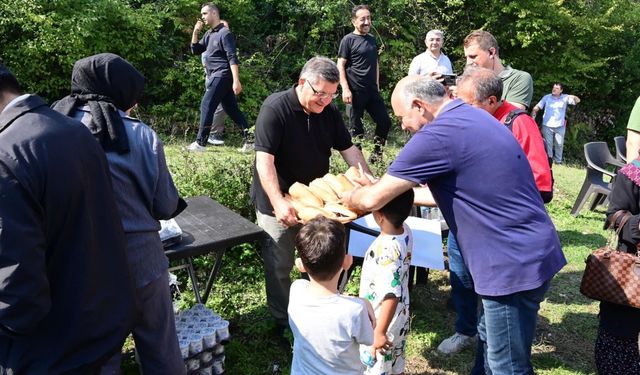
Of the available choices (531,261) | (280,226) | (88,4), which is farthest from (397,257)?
(88,4)

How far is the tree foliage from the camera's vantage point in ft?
27.1

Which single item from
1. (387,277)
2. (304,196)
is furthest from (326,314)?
(304,196)

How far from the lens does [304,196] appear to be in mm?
3002

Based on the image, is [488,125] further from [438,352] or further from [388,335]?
[438,352]

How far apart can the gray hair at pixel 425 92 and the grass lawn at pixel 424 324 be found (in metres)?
1.91

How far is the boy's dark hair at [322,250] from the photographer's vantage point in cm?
221

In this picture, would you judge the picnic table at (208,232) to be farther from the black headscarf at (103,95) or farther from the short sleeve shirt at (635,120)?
the short sleeve shirt at (635,120)

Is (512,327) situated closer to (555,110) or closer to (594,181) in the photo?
(594,181)

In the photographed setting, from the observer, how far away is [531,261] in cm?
231

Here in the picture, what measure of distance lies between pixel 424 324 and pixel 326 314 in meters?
2.10

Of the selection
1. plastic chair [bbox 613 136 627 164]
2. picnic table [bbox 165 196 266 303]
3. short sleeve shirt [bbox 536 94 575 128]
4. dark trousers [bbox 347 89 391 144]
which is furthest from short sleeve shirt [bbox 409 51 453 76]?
short sleeve shirt [bbox 536 94 575 128]

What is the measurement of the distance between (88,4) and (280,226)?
23.1 feet

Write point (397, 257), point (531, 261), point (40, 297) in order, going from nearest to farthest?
1. point (40, 297)
2. point (531, 261)
3. point (397, 257)

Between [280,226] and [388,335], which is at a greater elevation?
[280,226]
